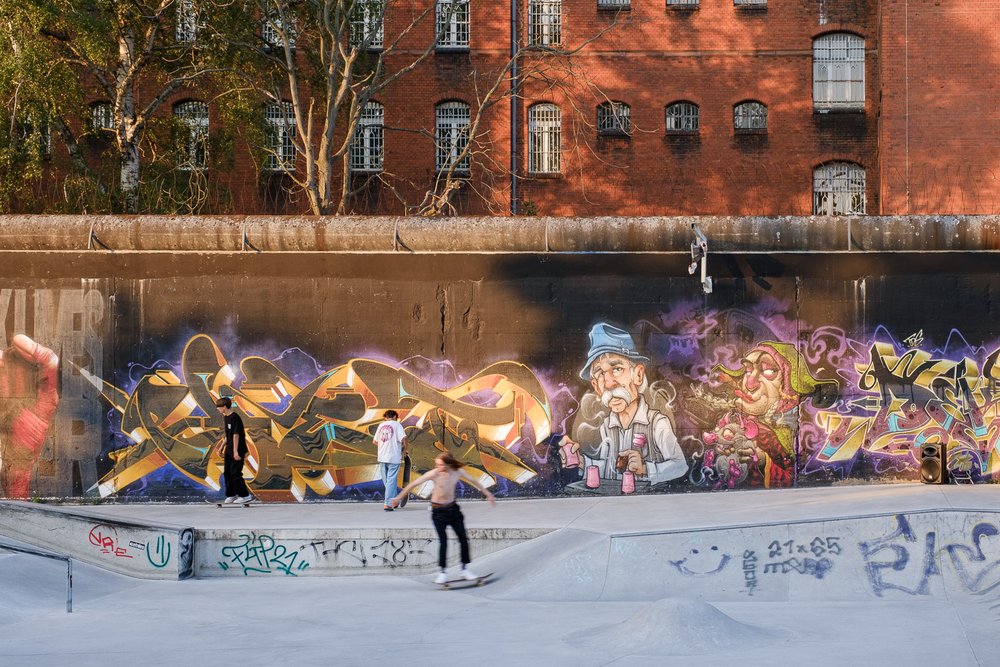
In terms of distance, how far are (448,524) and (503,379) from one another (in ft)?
15.3

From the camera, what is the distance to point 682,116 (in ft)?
95.8

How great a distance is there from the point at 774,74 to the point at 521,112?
22.6 feet

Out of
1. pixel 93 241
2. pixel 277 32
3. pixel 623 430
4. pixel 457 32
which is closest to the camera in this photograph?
pixel 623 430

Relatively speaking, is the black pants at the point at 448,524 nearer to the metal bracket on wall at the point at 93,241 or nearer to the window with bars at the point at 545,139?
the metal bracket on wall at the point at 93,241

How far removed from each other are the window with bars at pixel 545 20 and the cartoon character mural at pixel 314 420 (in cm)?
1523

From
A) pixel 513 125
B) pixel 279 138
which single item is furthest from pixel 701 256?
pixel 279 138

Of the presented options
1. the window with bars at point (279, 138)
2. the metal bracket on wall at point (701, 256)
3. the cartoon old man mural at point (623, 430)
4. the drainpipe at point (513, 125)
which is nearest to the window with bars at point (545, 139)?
the drainpipe at point (513, 125)

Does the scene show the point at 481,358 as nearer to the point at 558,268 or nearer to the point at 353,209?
the point at 558,268

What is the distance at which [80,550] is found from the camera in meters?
13.8

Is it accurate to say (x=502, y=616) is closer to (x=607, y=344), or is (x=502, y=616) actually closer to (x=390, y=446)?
(x=390, y=446)

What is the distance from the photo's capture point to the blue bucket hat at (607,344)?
1614cm

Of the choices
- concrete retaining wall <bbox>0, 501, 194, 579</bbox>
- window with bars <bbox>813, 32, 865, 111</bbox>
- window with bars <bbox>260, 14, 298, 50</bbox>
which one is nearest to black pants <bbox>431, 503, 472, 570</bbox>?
concrete retaining wall <bbox>0, 501, 194, 579</bbox>

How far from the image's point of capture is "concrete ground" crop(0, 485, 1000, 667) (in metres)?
8.66

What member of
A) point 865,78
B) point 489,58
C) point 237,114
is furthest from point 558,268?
point 865,78
